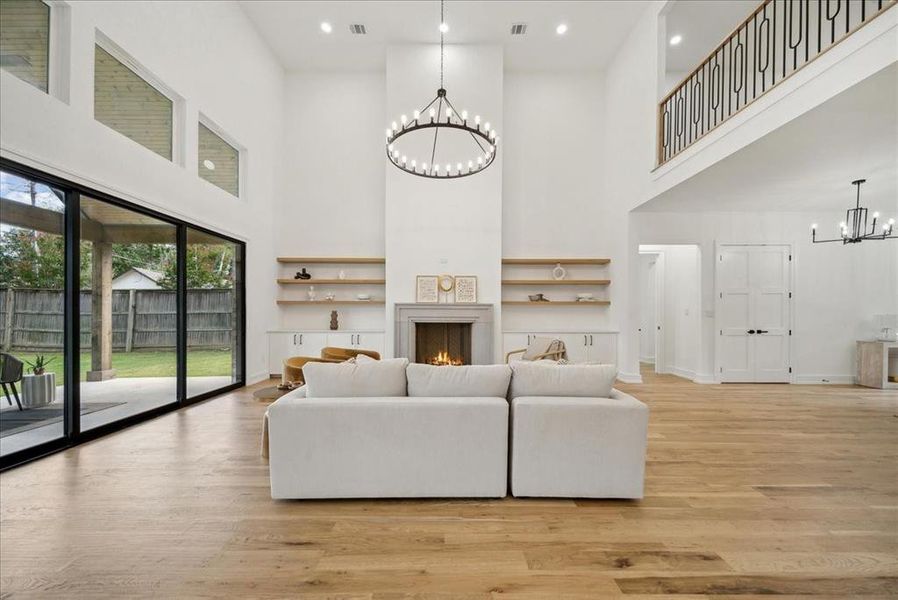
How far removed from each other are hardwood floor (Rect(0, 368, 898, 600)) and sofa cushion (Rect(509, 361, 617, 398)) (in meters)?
0.65

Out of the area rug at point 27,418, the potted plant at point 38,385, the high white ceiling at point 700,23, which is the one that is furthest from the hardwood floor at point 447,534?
the high white ceiling at point 700,23

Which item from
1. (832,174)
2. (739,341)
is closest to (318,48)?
(832,174)

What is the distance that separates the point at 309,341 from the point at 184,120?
3.70 metres

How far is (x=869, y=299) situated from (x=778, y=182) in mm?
3507

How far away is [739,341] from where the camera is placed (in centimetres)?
674

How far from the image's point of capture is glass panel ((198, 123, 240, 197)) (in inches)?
210

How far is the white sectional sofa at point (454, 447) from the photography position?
7.93 ft

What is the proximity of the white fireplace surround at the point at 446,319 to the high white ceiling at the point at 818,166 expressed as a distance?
310 centimetres

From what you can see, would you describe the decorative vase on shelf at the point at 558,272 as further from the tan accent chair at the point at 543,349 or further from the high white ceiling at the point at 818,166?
the high white ceiling at the point at 818,166

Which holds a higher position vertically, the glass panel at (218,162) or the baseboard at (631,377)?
the glass panel at (218,162)

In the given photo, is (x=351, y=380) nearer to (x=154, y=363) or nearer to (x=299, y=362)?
(x=299, y=362)

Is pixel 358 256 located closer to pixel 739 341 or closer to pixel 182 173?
pixel 182 173

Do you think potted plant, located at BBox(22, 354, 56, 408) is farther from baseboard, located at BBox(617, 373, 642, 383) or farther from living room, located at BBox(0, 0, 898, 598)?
baseboard, located at BBox(617, 373, 642, 383)

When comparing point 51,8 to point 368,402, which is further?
point 51,8
